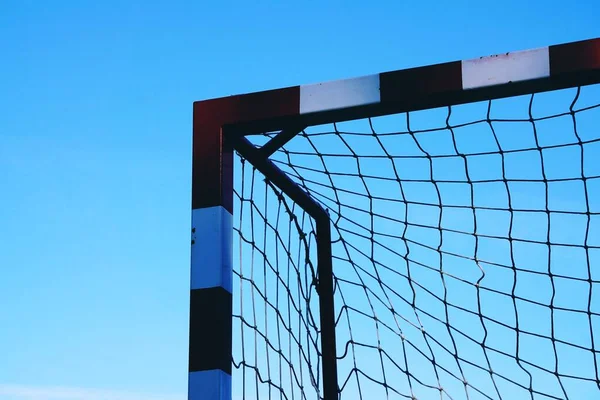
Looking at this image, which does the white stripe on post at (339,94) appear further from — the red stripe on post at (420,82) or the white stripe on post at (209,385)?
the white stripe on post at (209,385)

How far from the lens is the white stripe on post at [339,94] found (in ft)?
8.63

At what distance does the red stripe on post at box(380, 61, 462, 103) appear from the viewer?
101 inches

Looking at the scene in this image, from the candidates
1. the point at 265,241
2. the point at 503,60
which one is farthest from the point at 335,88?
the point at 265,241

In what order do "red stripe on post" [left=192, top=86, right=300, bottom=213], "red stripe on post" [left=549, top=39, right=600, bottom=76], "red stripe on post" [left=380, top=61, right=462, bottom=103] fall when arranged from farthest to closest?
"red stripe on post" [left=192, top=86, right=300, bottom=213]
"red stripe on post" [left=380, top=61, right=462, bottom=103]
"red stripe on post" [left=549, top=39, right=600, bottom=76]

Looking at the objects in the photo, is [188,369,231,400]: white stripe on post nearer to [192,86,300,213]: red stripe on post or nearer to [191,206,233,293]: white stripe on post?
[191,206,233,293]: white stripe on post

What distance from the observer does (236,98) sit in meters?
2.80

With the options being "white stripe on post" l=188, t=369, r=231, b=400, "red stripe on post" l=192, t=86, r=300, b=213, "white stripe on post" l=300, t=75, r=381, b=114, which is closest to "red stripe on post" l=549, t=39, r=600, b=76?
"white stripe on post" l=300, t=75, r=381, b=114

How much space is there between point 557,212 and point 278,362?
110cm

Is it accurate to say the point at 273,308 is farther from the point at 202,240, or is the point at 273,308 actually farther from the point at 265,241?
the point at 202,240

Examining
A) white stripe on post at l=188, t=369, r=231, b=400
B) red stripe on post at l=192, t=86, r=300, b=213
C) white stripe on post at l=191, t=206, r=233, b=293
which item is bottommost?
white stripe on post at l=188, t=369, r=231, b=400

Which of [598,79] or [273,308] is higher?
[598,79]

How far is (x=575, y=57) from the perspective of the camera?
2432 millimetres

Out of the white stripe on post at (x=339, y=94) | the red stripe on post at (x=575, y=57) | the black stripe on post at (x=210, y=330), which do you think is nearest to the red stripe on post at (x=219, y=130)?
the white stripe on post at (x=339, y=94)

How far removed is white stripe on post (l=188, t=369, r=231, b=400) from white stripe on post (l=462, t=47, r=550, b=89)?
1.10 m
